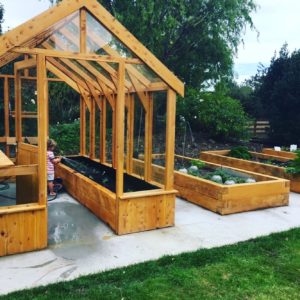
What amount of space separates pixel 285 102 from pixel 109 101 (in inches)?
341

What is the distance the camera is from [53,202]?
7055 mm

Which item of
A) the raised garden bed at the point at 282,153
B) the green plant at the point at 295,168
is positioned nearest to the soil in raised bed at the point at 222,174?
the green plant at the point at 295,168

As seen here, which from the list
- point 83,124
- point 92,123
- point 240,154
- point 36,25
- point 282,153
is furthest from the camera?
point 282,153

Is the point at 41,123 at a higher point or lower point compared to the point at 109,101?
lower

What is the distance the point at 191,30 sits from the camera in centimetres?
1457

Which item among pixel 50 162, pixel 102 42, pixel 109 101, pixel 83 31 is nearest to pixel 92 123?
pixel 109 101

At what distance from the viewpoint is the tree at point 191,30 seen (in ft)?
43.8

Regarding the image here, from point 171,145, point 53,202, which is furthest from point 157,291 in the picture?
point 53,202

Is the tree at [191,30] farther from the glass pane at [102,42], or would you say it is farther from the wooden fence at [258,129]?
the glass pane at [102,42]

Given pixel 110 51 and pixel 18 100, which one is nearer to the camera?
Result: pixel 110 51

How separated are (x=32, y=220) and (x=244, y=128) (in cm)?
1088

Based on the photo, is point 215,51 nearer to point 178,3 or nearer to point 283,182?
point 178,3

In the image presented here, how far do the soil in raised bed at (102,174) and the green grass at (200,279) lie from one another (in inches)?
73.1

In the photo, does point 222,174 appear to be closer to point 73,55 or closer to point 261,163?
point 261,163
